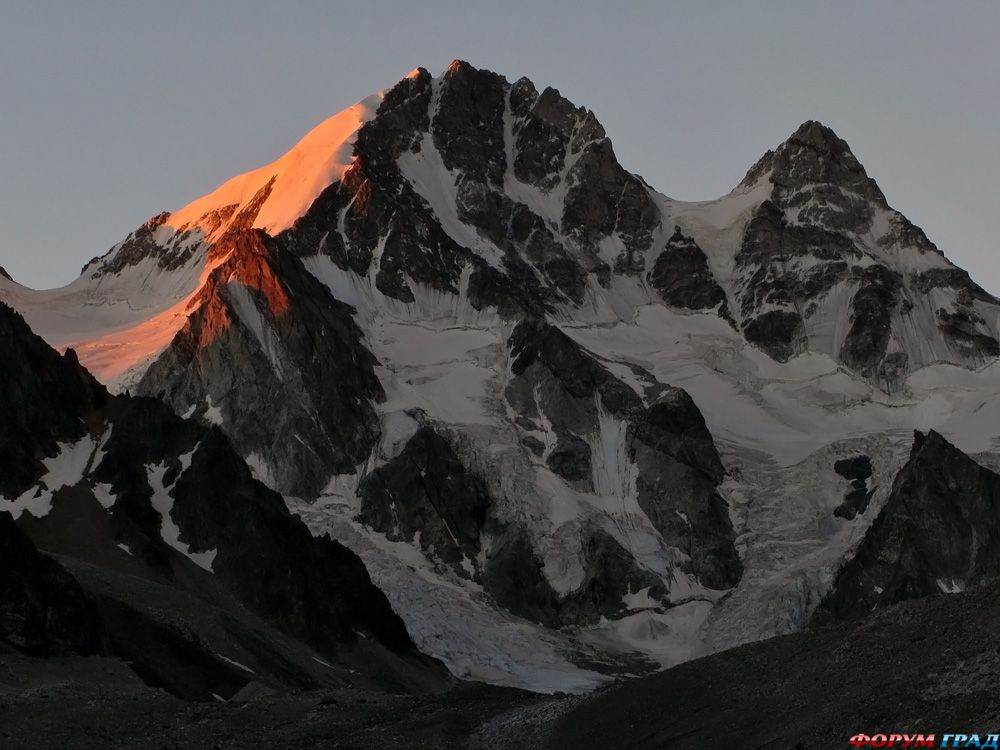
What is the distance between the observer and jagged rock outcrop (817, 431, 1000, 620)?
164 meters

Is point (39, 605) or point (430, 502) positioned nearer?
point (39, 605)

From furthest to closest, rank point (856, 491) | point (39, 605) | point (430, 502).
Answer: point (856, 491)
point (430, 502)
point (39, 605)

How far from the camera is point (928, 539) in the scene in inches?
6703

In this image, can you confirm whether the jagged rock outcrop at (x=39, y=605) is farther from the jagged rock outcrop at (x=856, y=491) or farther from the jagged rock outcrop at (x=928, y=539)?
the jagged rock outcrop at (x=856, y=491)

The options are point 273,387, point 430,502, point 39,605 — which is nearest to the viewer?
point 39,605

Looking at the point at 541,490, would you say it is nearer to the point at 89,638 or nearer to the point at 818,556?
the point at 818,556

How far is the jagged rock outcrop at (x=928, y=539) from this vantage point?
164125mm

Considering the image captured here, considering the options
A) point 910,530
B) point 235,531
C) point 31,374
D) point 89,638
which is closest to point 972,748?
point 89,638

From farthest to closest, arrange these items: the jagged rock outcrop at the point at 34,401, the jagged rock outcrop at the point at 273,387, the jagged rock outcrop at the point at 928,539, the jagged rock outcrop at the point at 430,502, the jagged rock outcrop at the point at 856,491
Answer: the jagged rock outcrop at the point at 856,491 < the jagged rock outcrop at the point at 273,387 < the jagged rock outcrop at the point at 430,502 < the jagged rock outcrop at the point at 928,539 < the jagged rock outcrop at the point at 34,401

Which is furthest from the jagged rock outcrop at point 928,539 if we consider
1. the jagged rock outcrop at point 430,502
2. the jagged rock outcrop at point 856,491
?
the jagged rock outcrop at point 430,502

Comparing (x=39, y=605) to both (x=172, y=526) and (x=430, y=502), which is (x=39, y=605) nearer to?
(x=172, y=526)

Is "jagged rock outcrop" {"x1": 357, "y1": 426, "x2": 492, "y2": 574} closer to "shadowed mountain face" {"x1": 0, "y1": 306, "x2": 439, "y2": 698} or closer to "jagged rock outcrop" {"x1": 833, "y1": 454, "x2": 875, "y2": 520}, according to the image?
"shadowed mountain face" {"x1": 0, "y1": 306, "x2": 439, "y2": 698}

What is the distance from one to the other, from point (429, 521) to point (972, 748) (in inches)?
5628

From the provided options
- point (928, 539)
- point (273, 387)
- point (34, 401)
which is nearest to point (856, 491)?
point (928, 539)
